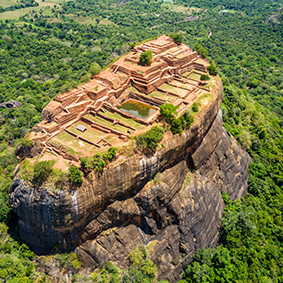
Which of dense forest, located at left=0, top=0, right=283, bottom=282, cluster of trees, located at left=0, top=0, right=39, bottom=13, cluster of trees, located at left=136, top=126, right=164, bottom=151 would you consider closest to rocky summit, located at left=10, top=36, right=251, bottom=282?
cluster of trees, located at left=136, top=126, right=164, bottom=151

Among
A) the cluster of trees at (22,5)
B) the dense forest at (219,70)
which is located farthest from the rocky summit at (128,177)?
the cluster of trees at (22,5)

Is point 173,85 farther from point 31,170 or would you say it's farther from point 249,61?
point 249,61

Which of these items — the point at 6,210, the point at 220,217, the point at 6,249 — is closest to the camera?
the point at 6,249

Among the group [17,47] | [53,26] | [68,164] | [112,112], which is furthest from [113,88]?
[53,26]

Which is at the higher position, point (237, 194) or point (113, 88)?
point (113, 88)

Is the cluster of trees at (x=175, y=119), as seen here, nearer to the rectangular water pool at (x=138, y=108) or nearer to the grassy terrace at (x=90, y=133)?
the rectangular water pool at (x=138, y=108)

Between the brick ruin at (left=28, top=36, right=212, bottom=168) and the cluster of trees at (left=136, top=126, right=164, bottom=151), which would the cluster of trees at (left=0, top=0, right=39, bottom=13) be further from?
the cluster of trees at (left=136, top=126, right=164, bottom=151)

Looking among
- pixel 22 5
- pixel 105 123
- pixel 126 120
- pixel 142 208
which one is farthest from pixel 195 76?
pixel 22 5
